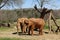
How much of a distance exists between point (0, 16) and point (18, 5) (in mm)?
3406

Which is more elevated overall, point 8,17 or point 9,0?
point 9,0

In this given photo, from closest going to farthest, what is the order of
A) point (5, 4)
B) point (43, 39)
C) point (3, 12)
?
point (43, 39)
point (5, 4)
point (3, 12)

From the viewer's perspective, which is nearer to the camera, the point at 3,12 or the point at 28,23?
the point at 28,23

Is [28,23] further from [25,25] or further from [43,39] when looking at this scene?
[43,39]

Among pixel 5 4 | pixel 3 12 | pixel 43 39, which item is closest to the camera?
pixel 43 39

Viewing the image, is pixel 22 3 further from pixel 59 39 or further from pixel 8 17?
pixel 59 39

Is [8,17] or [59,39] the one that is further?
[8,17]

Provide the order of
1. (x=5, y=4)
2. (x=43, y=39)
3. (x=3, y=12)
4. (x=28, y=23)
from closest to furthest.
Answer: (x=43, y=39), (x=28, y=23), (x=5, y=4), (x=3, y=12)

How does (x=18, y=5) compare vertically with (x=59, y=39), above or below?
above

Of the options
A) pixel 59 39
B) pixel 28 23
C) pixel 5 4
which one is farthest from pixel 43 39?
pixel 5 4

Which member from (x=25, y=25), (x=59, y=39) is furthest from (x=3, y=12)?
(x=59, y=39)

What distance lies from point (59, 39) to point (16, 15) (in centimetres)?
2167

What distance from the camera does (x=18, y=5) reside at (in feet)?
125

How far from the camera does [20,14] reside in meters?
39.4
